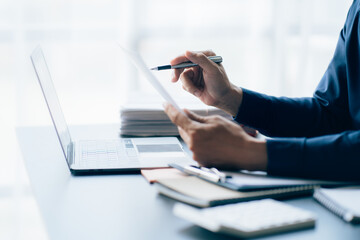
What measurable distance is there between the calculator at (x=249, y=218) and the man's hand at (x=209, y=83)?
0.54 m

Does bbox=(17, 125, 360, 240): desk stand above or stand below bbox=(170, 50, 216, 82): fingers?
below

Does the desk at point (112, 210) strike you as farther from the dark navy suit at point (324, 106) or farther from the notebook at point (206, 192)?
the dark navy suit at point (324, 106)

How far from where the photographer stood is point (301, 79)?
276cm

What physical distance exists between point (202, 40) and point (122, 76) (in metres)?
0.46

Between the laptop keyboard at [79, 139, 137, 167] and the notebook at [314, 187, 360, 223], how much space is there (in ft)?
1.49

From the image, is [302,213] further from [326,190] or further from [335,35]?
[335,35]

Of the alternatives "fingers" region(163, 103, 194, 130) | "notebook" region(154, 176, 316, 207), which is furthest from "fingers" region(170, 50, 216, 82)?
"notebook" region(154, 176, 316, 207)

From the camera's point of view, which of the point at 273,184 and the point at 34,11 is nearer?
the point at 273,184

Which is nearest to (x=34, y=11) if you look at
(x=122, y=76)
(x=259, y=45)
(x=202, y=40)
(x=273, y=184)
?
(x=122, y=76)

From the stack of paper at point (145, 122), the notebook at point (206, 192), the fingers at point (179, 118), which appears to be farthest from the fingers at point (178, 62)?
the notebook at point (206, 192)

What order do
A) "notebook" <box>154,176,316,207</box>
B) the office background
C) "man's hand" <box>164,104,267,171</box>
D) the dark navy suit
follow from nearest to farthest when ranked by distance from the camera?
"notebook" <box>154,176,316,207</box> < "man's hand" <box>164,104,267,171</box> < the dark navy suit < the office background

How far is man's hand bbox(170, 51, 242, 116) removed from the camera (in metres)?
1.26

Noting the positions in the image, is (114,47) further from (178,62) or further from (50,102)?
(50,102)

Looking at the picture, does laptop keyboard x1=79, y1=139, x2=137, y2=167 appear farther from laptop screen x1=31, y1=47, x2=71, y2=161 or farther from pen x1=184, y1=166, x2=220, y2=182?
pen x1=184, y1=166, x2=220, y2=182
